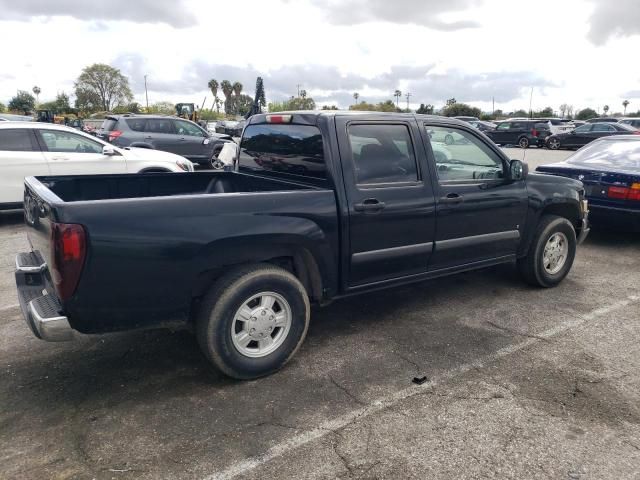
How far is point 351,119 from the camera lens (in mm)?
3984

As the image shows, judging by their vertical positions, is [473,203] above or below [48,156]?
below

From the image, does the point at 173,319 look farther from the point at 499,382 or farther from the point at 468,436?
the point at 499,382

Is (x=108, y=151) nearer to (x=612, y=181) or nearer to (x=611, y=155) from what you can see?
(x=612, y=181)

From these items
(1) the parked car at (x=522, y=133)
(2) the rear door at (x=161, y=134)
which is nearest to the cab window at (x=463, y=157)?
(2) the rear door at (x=161, y=134)

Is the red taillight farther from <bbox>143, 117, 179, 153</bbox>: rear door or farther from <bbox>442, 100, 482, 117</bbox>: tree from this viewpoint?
<bbox>442, 100, 482, 117</bbox>: tree

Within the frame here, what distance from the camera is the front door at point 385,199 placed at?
12.7 ft

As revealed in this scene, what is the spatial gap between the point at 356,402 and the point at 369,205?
1.42 m

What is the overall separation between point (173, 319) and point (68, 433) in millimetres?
834

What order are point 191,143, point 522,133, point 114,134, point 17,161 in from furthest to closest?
point 522,133 < point 191,143 < point 114,134 < point 17,161

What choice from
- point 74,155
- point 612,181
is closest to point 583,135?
point 612,181

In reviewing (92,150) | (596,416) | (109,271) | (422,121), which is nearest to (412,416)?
(596,416)

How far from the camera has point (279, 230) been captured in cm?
344

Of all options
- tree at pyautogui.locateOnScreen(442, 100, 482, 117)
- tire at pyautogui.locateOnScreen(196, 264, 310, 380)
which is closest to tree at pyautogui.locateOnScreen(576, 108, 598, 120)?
tree at pyautogui.locateOnScreen(442, 100, 482, 117)

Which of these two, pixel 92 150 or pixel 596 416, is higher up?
pixel 92 150
